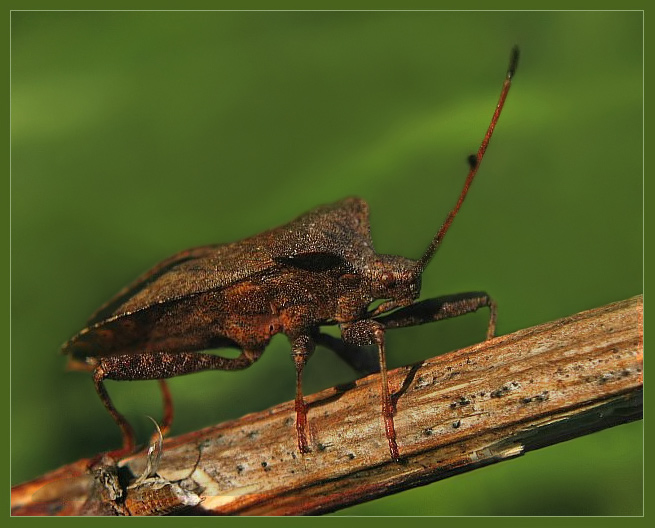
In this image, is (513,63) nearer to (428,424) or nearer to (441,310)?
(441,310)

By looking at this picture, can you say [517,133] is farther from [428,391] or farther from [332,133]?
[428,391]

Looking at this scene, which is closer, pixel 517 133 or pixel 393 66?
pixel 517 133

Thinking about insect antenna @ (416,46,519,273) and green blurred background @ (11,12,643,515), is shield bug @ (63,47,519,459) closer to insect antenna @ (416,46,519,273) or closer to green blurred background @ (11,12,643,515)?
insect antenna @ (416,46,519,273)

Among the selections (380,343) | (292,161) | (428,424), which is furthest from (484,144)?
(292,161)

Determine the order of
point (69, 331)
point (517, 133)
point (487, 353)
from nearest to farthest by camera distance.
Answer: point (487, 353) < point (517, 133) < point (69, 331)

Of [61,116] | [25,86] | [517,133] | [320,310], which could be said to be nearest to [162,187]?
[61,116]

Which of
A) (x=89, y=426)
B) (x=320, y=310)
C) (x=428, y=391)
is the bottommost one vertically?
(x=89, y=426)
